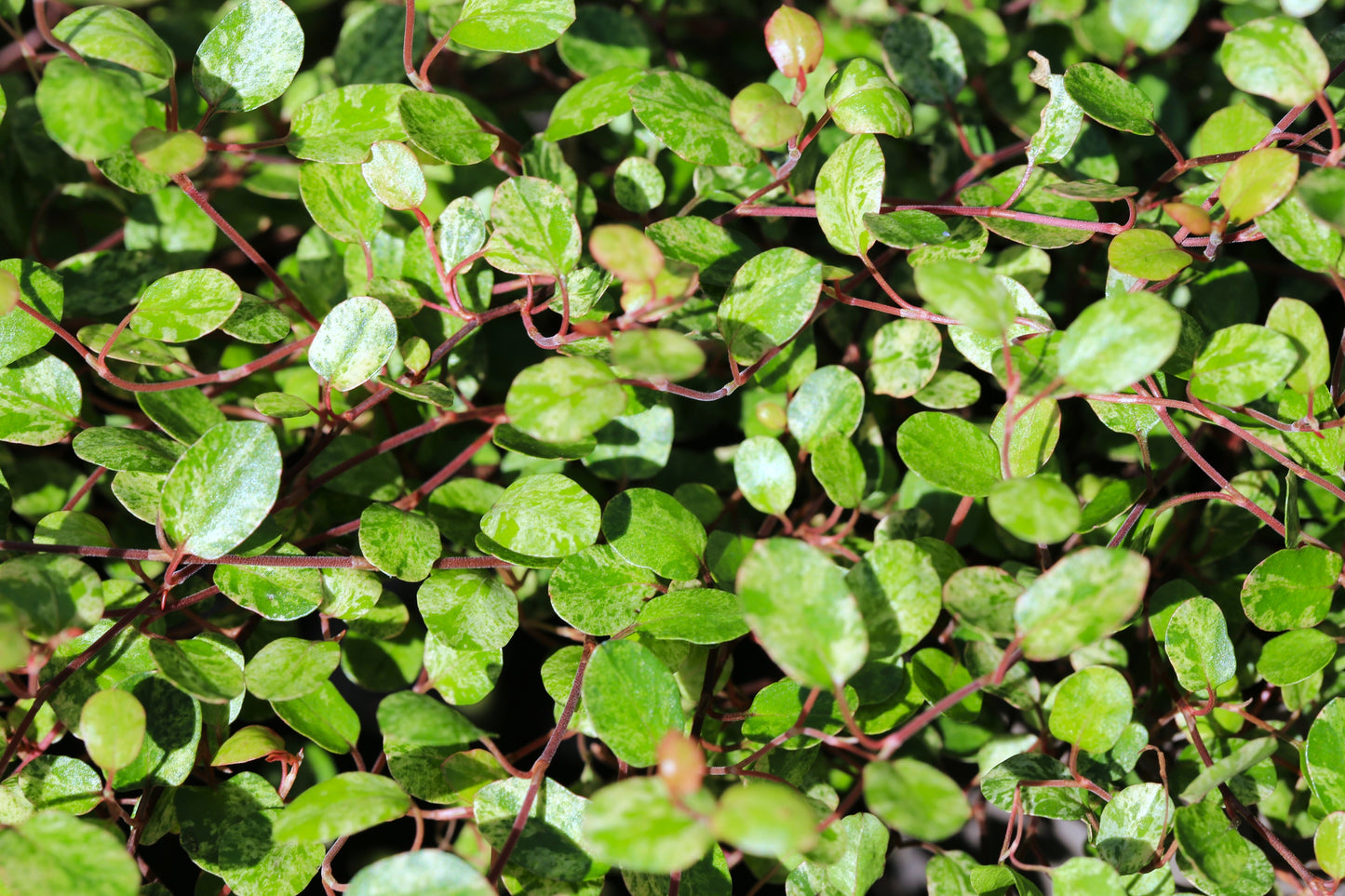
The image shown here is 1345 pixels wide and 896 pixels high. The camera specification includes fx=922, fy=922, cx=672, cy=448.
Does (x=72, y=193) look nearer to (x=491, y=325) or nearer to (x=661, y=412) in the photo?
(x=491, y=325)

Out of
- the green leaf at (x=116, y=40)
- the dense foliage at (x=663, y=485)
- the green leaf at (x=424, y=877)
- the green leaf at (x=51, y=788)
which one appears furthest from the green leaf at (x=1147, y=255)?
the green leaf at (x=51, y=788)

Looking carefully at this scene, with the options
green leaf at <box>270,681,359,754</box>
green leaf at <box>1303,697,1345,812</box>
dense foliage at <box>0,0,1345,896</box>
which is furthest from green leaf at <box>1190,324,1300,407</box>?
green leaf at <box>270,681,359,754</box>

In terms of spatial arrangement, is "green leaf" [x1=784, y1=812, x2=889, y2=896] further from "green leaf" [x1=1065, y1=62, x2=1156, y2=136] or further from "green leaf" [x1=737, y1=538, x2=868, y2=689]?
"green leaf" [x1=1065, y1=62, x2=1156, y2=136]

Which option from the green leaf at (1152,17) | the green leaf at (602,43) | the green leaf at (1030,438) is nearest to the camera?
the green leaf at (1030,438)

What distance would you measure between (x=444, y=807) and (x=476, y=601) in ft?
0.60

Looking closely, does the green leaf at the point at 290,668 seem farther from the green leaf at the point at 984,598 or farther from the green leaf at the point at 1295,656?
the green leaf at the point at 1295,656

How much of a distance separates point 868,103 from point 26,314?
2.03ft

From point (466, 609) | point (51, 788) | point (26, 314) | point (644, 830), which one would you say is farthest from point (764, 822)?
point (26, 314)

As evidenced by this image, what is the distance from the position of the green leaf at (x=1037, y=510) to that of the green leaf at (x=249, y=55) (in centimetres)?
56

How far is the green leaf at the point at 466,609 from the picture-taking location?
25.1 inches

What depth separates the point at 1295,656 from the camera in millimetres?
640

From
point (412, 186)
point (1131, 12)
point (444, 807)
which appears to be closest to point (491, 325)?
point (412, 186)

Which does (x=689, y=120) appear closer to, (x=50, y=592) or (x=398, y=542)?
(x=398, y=542)

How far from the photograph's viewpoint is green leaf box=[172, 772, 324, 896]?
61cm
